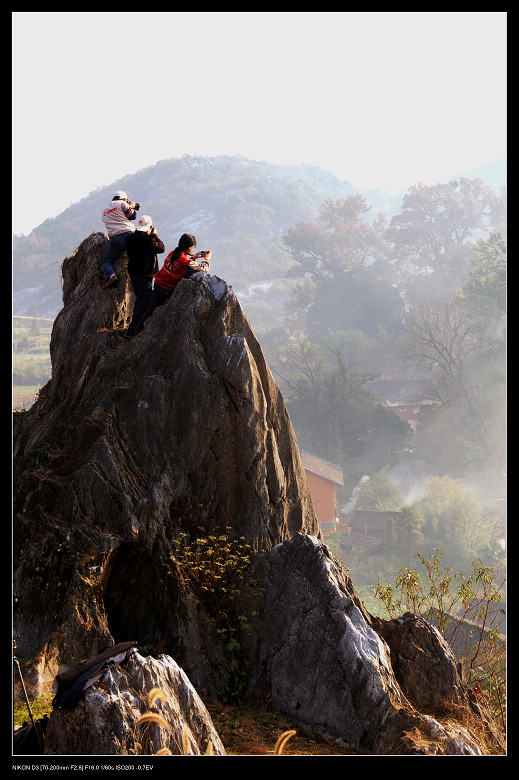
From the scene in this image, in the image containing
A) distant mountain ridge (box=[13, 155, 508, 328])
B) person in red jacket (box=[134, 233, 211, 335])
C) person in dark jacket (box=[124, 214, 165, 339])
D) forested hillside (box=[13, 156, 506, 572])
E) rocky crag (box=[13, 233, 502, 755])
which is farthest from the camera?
distant mountain ridge (box=[13, 155, 508, 328])

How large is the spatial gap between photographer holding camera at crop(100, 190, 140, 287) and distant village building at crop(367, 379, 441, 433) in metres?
47.9

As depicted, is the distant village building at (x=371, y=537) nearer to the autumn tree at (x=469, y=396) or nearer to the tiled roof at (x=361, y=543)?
the tiled roof at (x=361, y=543)

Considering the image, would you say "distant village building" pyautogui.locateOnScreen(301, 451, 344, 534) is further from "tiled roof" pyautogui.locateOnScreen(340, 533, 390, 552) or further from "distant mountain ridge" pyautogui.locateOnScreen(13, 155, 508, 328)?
"distant mountain ridge" pyautogui.locateOnScreen(13, 155, 508, 328)

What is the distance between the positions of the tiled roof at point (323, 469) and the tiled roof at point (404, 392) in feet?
42.4

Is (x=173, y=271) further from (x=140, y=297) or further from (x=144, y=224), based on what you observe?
(x=144, y=224)

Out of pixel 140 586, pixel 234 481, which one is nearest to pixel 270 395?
pixel 234 481

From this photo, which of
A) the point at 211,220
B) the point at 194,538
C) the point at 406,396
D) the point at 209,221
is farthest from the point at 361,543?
the point at 211,220

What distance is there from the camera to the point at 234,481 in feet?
24.2

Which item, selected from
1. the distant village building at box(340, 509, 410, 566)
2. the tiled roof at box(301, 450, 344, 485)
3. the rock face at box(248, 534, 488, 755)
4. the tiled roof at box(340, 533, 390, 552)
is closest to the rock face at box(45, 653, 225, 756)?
the rock face at box(248, 534, 488, 755)

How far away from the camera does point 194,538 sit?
23.2 ft

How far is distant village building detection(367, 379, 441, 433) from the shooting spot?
56.8 m

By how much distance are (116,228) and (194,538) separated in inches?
160
